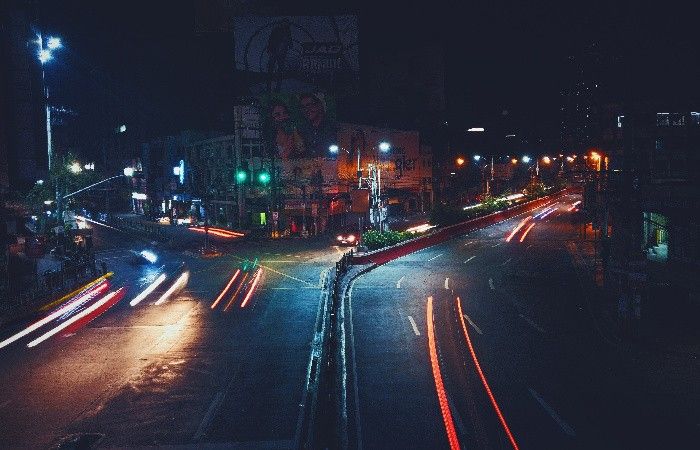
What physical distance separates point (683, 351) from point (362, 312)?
12427mm

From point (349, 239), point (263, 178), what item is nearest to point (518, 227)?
point (349, 239)

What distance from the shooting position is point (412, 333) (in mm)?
21391

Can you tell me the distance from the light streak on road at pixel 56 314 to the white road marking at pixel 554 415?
62.2ft

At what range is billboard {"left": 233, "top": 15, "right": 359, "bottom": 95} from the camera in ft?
234

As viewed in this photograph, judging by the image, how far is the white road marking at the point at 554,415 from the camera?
41.9ft

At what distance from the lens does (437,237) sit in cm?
4728

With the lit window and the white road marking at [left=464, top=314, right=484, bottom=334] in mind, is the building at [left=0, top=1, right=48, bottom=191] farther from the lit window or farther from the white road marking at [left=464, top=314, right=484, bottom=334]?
the lit window

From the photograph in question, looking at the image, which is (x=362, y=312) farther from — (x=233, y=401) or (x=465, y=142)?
(x=465, y=142)

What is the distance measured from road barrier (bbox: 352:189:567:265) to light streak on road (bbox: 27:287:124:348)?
49.5 feet

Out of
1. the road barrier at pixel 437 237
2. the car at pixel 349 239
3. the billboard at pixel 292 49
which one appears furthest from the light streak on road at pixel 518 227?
the billboard at pixel 292 49

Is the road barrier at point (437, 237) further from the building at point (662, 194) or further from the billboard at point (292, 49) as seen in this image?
the billboard at point (292, 49)

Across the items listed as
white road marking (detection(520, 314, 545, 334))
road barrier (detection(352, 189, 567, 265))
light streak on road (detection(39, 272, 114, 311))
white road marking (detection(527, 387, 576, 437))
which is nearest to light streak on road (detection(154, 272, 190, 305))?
light streak on road (detection(39, 272, 114, 311))

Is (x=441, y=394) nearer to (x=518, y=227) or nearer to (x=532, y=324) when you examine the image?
(x=532, y=324)

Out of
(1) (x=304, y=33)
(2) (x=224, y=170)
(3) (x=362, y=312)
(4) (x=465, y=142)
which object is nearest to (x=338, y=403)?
(3) (x=362, y=312)
